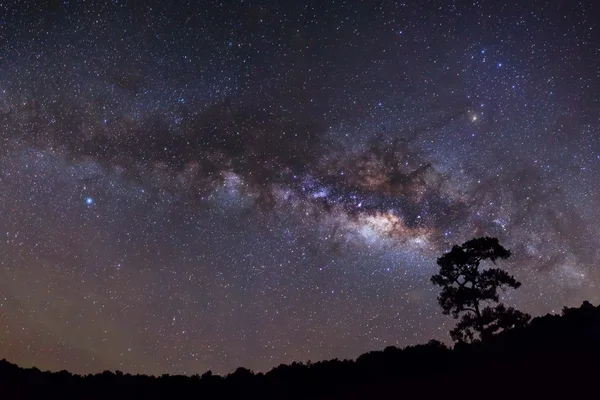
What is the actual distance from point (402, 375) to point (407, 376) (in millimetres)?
332

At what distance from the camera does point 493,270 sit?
2697 centimetres

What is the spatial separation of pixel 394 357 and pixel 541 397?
7337mm

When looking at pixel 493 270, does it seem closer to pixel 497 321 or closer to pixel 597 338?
pixel 497 321

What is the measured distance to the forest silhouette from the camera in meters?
15.1

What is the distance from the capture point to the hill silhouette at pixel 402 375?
1540 centimetres

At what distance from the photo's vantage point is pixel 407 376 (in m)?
18.2

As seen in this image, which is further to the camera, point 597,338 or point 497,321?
point 497,321

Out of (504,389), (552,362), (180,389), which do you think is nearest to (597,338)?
(552,362)

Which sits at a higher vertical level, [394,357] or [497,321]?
[497,321]

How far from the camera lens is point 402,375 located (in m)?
18.5

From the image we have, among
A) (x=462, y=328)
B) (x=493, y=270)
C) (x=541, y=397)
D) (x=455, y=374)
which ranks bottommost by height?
(x=541, y=397)

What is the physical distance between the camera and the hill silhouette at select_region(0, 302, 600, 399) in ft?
50.5

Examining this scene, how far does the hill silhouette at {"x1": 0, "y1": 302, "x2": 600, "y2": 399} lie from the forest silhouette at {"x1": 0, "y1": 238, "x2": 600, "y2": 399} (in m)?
0.03

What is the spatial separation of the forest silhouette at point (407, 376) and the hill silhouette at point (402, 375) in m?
0.03
